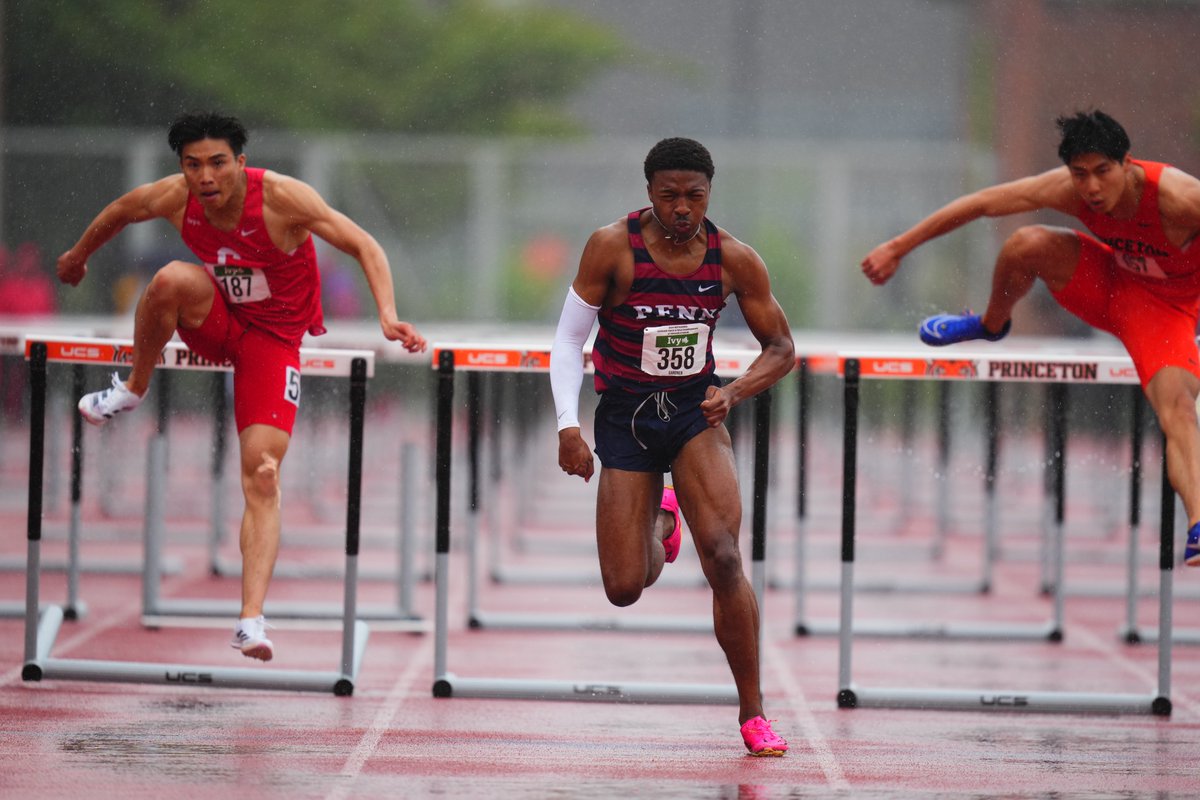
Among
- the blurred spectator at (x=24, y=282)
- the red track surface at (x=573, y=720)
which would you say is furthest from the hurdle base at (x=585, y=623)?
the blurred spectator at (x=24, y=282)

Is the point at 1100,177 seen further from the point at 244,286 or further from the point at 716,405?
the point at 244,286

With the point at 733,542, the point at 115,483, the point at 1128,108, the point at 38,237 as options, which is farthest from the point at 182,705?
the point at 38,237

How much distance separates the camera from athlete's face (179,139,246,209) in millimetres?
5973

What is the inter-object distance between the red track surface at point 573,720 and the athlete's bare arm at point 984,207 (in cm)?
171

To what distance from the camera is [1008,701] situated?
6641 millimetres

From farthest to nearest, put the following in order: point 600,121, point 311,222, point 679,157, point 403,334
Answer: point 600,121
point 311,222
point 403,334
point 679,157

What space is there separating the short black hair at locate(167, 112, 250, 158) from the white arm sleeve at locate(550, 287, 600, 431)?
1.35 m

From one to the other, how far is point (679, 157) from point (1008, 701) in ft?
8.60

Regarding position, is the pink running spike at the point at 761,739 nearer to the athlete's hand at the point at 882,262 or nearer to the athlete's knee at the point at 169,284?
the athlete's hand at the point at 882,262

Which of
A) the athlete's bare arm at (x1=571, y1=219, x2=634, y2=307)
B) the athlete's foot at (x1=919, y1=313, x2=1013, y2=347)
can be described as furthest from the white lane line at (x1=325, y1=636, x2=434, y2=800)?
the athlete's foot at (x1=919, y1=313, x2=1013, y2=347)

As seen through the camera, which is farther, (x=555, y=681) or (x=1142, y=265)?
(x=555, y=681)

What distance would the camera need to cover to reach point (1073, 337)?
1642 centimetres

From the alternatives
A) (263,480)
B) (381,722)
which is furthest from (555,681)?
(263,480)

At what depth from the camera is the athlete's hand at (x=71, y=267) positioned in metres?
6.42
